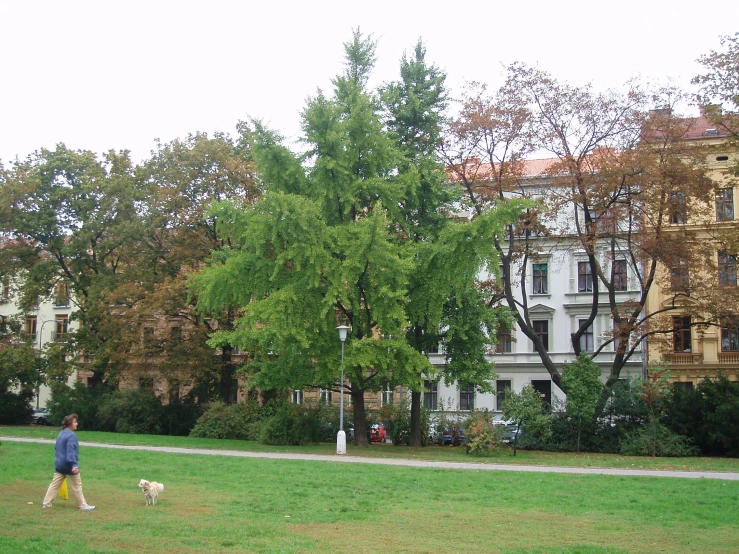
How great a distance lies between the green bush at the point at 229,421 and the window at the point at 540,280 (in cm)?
2560

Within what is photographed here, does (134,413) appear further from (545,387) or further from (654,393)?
(545,387)

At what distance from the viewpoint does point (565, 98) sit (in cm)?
3428

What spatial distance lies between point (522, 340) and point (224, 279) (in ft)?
102

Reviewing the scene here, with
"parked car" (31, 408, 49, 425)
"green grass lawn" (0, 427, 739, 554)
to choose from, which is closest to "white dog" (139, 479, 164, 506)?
"green grass lawn" (0, 427, 739, 554)

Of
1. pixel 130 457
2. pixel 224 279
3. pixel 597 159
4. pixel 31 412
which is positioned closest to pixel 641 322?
pixel 597 159

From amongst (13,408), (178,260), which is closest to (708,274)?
(178,260)

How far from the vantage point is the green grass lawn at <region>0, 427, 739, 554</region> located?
33.0 feet

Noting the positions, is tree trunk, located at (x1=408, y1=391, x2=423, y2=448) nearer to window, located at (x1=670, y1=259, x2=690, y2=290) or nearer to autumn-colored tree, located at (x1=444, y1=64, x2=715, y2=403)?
autumn-colored tree, located at (x1=444, y1=64, x2=715, y2=403)

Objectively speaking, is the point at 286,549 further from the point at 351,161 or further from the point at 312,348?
the point at 351,161

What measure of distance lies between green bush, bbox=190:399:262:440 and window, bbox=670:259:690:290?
1972 cm

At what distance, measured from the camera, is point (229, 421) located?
3669 cm

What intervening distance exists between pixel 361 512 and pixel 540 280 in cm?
4466

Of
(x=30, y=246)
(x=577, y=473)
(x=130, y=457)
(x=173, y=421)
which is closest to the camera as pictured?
(x=577, y=473)

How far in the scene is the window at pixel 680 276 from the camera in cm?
3391
